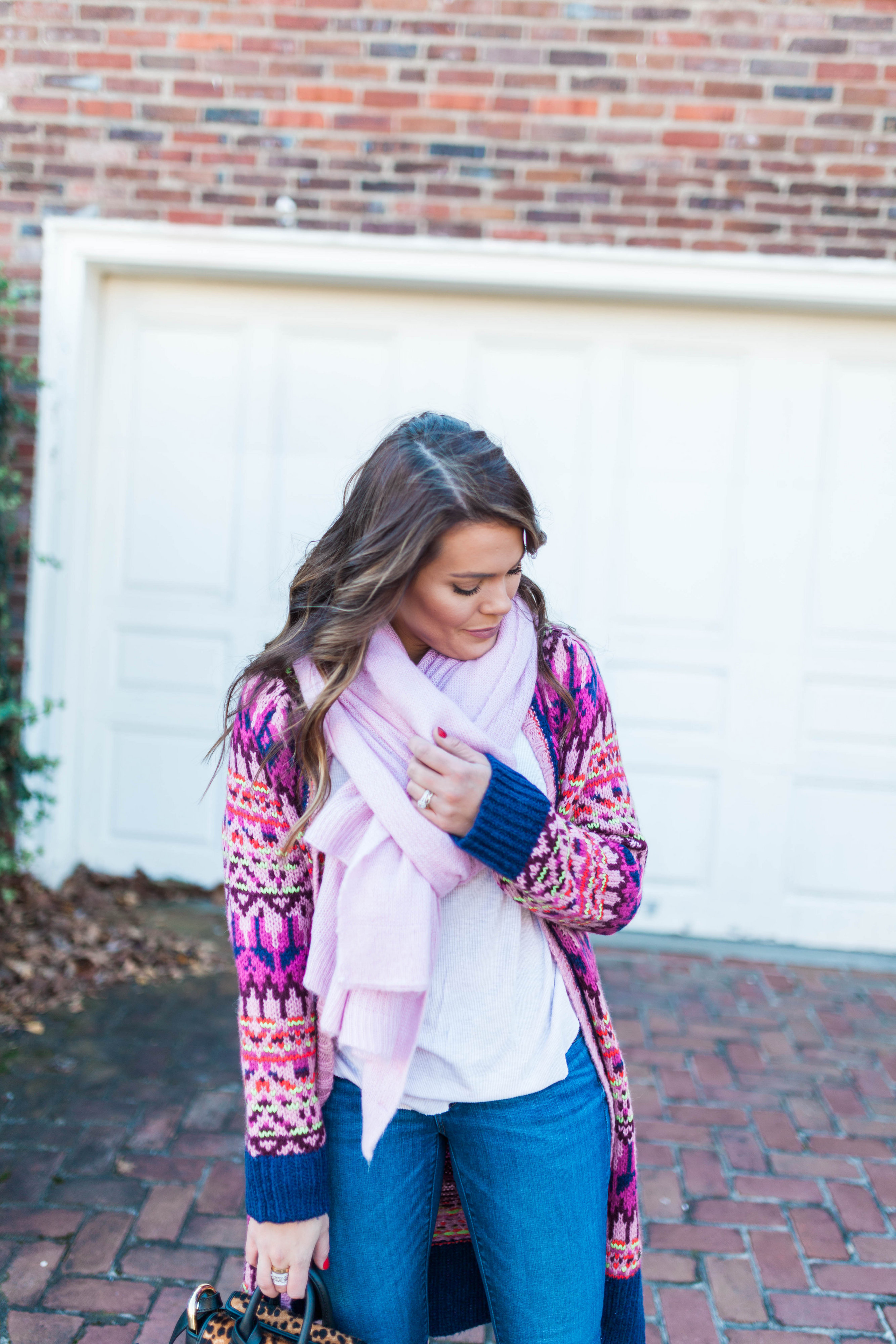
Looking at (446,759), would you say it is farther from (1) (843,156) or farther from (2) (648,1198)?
(1) (843,156)

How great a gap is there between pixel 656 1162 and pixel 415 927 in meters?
1.86

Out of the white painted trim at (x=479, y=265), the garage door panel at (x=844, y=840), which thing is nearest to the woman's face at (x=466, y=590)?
the white painted trim at (x=479, y=265)

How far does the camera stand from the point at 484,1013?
4.19 ft

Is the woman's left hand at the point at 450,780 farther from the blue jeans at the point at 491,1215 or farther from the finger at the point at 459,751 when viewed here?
the blue jeans at the point at 491,1215

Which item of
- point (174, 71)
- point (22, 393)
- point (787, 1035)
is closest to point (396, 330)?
point (174, 71)

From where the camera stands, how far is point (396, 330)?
4.05 metres

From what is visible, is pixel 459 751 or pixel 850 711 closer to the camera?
pixel 459 751

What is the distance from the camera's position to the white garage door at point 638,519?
4.00 m

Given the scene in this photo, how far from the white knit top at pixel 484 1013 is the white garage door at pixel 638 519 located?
111 inches

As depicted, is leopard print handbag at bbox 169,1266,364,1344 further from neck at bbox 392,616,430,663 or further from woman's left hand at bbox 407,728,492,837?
neck at bbox 392,616,430,663

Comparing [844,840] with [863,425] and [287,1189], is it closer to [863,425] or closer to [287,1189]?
[863,425]

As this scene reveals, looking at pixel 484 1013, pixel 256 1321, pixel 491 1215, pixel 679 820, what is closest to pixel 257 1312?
pixel 256 1321

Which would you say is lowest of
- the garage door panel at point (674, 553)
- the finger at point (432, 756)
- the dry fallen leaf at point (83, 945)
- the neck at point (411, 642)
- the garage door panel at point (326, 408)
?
the dry fallen leaf at point (83, 945)

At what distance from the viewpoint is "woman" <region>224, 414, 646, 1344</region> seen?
1228mm
